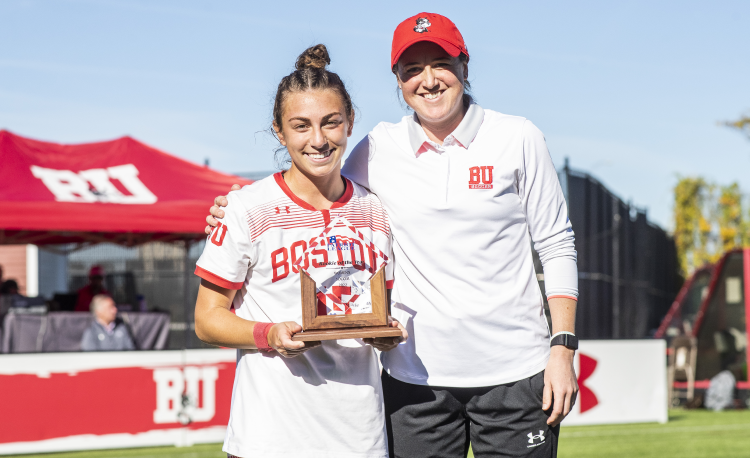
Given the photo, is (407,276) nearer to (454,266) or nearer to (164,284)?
(454,266)

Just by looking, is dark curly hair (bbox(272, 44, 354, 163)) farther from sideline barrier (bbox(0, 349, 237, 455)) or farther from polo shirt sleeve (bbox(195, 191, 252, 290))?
sideline barrier (bbox(0, 349, 237, 455))

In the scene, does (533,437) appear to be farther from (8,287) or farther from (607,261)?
(607,261)

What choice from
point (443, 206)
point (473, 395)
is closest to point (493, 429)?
point (473, 395)

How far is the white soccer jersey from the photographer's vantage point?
2.26 meters

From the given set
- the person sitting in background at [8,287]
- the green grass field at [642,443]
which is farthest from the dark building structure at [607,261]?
the person sitting in background at [8,287]

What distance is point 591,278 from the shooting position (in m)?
12.0

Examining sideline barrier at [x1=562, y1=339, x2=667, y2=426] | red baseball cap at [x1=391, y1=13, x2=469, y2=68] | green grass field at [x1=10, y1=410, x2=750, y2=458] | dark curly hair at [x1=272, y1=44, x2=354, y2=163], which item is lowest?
green grass field at [x1=10, y1=410, x2=750, y2=458]

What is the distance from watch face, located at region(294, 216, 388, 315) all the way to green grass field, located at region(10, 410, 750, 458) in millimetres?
5299

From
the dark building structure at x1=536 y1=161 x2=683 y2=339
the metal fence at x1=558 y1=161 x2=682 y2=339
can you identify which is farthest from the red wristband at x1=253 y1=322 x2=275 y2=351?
the metal fence at x1=558 y1=161 x2=682 y2=339

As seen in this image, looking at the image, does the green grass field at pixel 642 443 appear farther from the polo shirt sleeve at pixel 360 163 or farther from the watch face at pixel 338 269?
the watch face at pixel 338 269

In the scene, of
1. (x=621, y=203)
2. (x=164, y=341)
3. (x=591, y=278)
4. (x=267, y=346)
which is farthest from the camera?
(x=621, y=203)

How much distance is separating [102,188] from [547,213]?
6776 millimetres

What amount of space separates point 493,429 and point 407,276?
1.82 ft

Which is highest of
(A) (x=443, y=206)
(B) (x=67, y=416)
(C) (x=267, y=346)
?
(A) (x=443, y=206)
